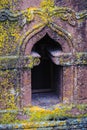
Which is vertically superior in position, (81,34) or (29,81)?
(81,34)

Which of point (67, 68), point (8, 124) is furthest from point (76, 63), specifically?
point (8, 124)

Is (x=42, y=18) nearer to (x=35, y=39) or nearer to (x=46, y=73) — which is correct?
(x=35, y=39)

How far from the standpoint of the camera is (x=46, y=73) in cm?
584

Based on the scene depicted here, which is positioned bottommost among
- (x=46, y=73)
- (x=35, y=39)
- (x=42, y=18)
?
(x=46, y=73)

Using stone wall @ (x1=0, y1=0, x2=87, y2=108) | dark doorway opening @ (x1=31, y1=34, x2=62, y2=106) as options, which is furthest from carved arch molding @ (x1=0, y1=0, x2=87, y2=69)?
dark doorway opening @ (x1=31, y1=34, x2=62, y2=106)

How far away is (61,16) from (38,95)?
1.60 m

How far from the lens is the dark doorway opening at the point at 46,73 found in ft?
18.3

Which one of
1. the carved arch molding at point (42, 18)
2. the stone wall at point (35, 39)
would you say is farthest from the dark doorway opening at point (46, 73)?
the carved arch molding at point (42, 18)

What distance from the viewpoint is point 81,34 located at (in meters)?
5.31

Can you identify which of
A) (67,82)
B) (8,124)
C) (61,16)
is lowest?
(8,124)

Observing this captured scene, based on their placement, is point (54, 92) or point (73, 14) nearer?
point (73, 14)

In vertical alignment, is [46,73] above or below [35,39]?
below

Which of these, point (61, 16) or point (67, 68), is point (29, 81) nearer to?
point (67, 68)

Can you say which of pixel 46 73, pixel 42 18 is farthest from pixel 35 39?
pixel 46 73
